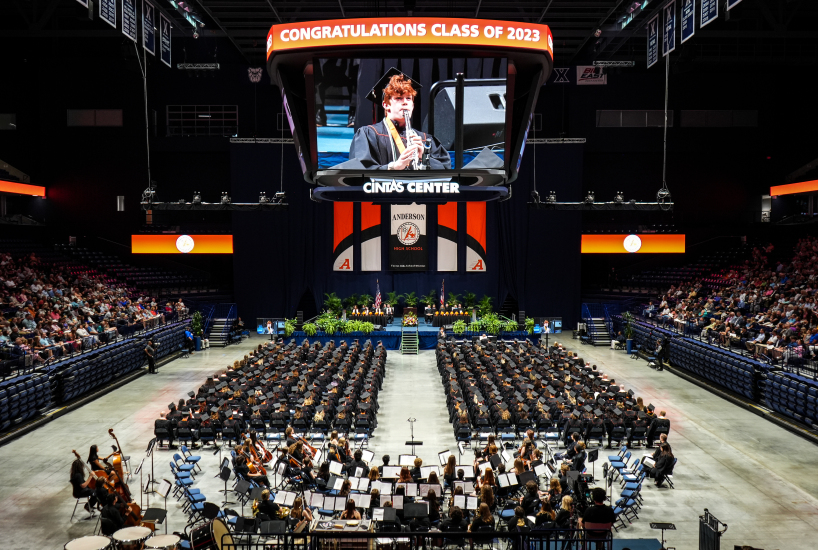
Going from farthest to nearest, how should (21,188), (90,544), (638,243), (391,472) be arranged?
(638,243), (21,188), (391,472), (90,544)

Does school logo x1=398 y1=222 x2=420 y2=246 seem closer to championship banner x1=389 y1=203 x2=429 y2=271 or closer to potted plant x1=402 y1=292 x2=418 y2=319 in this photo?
championship banner x1=389 y1=203 x2=429 y2=271

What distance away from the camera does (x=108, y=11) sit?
1748 centimetres

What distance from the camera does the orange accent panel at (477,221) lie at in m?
35.7

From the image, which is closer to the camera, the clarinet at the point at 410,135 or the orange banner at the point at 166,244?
the clarinet at the point at 410,135

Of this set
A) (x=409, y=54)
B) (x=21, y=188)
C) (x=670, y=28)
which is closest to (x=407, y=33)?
(x=409, y=54)

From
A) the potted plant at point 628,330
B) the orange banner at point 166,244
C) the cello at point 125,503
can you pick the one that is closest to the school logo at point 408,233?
the orange banner at point 166,244

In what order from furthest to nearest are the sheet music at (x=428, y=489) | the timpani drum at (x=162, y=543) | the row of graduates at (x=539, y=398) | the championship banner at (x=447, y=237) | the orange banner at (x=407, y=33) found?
the championship banner at (x=447, y=237) → the row of graduates at (x=539, y=398) → the orange banner at (x=407, y=33) → the sheet music at (x=428, y=489) → the timpani drum at (x=162, y=543)

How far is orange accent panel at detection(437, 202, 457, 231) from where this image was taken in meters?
35.6

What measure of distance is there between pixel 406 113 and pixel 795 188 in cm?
2438

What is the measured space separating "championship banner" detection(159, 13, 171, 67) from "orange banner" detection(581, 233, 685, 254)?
23.0 m

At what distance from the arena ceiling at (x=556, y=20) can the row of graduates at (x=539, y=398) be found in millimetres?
12393

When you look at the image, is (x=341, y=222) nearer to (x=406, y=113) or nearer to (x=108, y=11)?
(x=108, y=11)

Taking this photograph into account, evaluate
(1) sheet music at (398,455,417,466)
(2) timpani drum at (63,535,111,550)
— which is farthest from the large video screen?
(2) timpani drum at (63,535,111,550)

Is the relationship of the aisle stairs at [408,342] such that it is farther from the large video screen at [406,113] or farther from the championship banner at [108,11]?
the championship banner at [108,11]
